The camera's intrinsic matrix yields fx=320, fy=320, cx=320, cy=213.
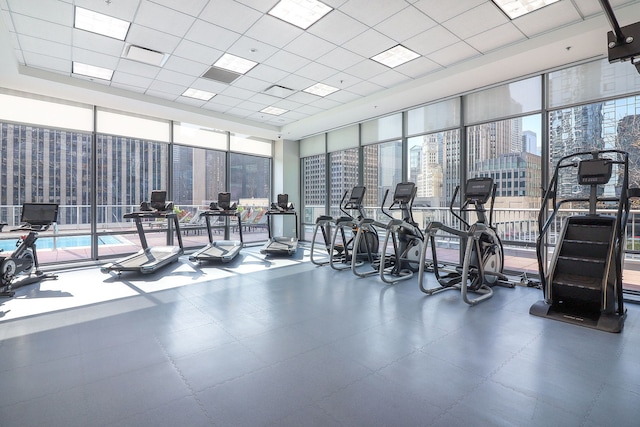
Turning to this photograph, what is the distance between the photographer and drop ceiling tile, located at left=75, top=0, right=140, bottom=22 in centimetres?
357

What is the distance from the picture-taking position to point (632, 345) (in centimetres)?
279

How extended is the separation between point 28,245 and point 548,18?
767cm

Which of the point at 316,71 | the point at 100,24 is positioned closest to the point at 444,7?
the point at 316,71

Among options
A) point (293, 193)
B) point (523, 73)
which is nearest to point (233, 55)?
point (523, 73)

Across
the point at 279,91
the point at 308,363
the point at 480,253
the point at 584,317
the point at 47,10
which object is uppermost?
the point at 279,91

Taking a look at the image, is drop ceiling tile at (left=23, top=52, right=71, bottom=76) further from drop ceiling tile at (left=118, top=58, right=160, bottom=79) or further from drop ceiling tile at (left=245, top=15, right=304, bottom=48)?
drop ceiling tile at (left=245, top=15, right=304, bottom=48)

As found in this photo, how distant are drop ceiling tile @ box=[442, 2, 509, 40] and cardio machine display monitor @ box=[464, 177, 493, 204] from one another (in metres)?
1.93

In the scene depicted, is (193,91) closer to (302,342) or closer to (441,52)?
(441,52)

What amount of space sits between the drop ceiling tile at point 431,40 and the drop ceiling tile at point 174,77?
3.73 meters

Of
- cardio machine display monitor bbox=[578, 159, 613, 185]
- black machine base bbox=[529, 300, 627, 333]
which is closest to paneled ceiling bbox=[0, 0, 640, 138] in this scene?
cardio machine display monitor bbox=[578, 159, 613, 185]

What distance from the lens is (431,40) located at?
14.4ft

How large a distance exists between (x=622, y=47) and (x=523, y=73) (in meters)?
3.55

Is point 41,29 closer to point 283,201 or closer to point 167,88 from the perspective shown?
point 167,88

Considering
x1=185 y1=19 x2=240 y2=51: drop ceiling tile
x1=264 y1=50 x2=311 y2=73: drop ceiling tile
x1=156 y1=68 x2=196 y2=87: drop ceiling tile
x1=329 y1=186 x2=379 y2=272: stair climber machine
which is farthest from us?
x1=329 y1=186 x2=379 y2=272: stair climber machine
